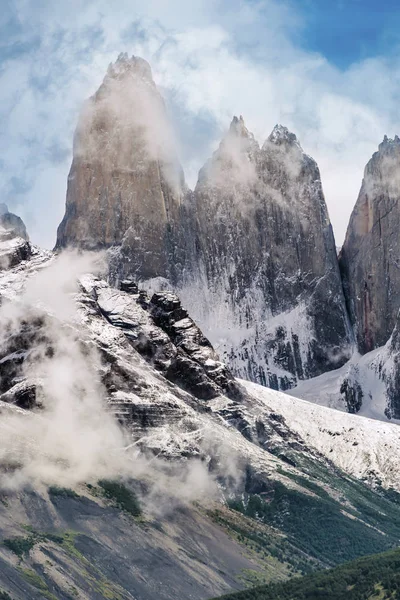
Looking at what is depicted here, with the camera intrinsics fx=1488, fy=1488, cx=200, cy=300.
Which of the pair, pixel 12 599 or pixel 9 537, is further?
pixel 9 537

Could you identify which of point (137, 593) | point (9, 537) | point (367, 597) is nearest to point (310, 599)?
point (367, 597)

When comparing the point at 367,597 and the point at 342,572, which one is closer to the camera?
the point at 367,597

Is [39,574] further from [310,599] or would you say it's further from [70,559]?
[310,599]

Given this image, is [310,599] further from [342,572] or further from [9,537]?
[9,537]

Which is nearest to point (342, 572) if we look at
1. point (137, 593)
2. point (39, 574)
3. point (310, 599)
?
point (310, 599)

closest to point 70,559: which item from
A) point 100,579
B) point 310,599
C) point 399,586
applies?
point 100,579
